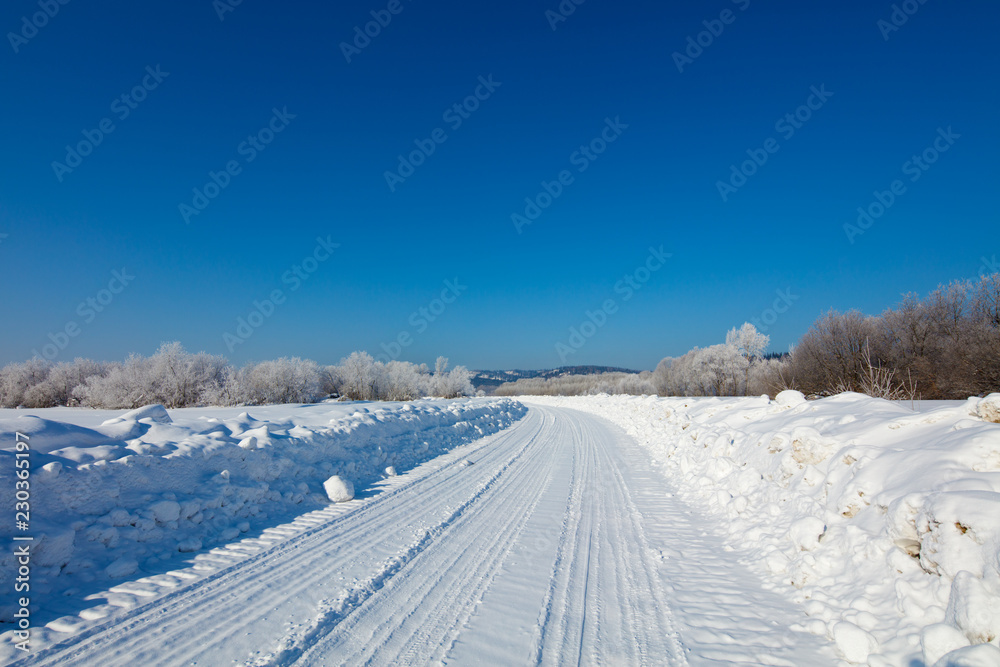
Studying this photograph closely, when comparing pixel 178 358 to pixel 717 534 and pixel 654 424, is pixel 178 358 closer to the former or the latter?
pixel 654 424

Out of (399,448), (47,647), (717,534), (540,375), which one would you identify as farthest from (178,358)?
(540,375)

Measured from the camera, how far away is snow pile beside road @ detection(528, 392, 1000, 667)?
108 inches

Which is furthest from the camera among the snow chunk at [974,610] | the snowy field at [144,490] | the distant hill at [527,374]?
the distant hill at [527,374]

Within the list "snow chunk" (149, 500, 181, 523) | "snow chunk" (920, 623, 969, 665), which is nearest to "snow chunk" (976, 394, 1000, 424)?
"snow chunk" (920, 623, 969, 665)

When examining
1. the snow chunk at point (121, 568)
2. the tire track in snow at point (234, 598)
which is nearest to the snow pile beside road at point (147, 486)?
the snow chunk at point (121, 568)

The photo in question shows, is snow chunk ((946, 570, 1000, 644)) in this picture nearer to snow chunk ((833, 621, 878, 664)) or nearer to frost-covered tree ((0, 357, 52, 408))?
snow chunk ((833, 621, 878, 664))

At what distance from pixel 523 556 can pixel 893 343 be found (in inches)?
1259

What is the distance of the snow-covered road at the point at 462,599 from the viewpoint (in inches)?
119

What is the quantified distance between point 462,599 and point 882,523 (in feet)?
12.3

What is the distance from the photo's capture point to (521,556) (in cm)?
474

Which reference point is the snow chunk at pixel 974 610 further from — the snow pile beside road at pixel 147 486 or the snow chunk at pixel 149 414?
the snow chunk at pixel 149 414

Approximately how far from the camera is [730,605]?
3.76m

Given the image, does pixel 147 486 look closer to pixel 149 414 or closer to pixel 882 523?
pixel 149 414

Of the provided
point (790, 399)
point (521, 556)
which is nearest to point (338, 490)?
point (521, 556)
